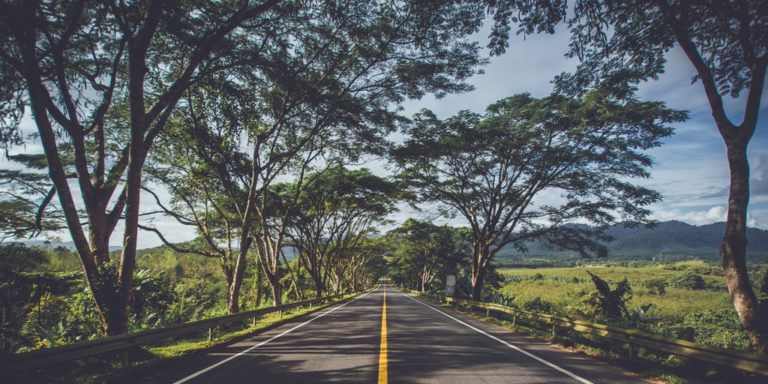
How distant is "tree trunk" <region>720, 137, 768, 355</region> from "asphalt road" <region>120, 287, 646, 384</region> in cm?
A: 209

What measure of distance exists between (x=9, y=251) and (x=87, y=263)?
14.0 m

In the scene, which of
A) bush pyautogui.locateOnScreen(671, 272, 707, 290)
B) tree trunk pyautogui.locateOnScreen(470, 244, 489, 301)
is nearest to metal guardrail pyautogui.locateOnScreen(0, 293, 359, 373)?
tree trunk pyautogui.locateOnScreen(470, 244, 489, 301)

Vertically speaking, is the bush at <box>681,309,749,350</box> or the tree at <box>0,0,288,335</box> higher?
the tree at <box>0,0,288,335</box>

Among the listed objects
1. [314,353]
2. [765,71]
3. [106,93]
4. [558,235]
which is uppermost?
[106,93]

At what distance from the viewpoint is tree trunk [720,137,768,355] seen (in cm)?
611

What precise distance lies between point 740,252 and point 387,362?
6.62 metres

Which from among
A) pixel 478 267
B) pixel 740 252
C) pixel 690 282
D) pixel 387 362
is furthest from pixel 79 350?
pixel 690 282

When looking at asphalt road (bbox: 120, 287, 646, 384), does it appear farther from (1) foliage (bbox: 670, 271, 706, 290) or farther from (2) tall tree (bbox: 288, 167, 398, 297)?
(1) foliage (bbox: 670, 271, 706, 290)

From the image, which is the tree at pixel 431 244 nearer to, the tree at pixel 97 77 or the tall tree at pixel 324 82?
the tall tree at pixel 324 82

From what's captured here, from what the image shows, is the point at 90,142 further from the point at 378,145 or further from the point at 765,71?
the point at 765,71

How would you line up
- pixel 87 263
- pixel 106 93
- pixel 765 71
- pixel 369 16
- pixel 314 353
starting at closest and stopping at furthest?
pixel 765 71 < pixel 87 263 < pixel 314 353 < pixel 106 93 < pixel 369 16

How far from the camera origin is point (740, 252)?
20.6 ft

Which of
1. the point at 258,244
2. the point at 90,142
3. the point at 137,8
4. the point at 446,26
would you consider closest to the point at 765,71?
the point at 446,26

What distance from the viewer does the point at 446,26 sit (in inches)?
447
